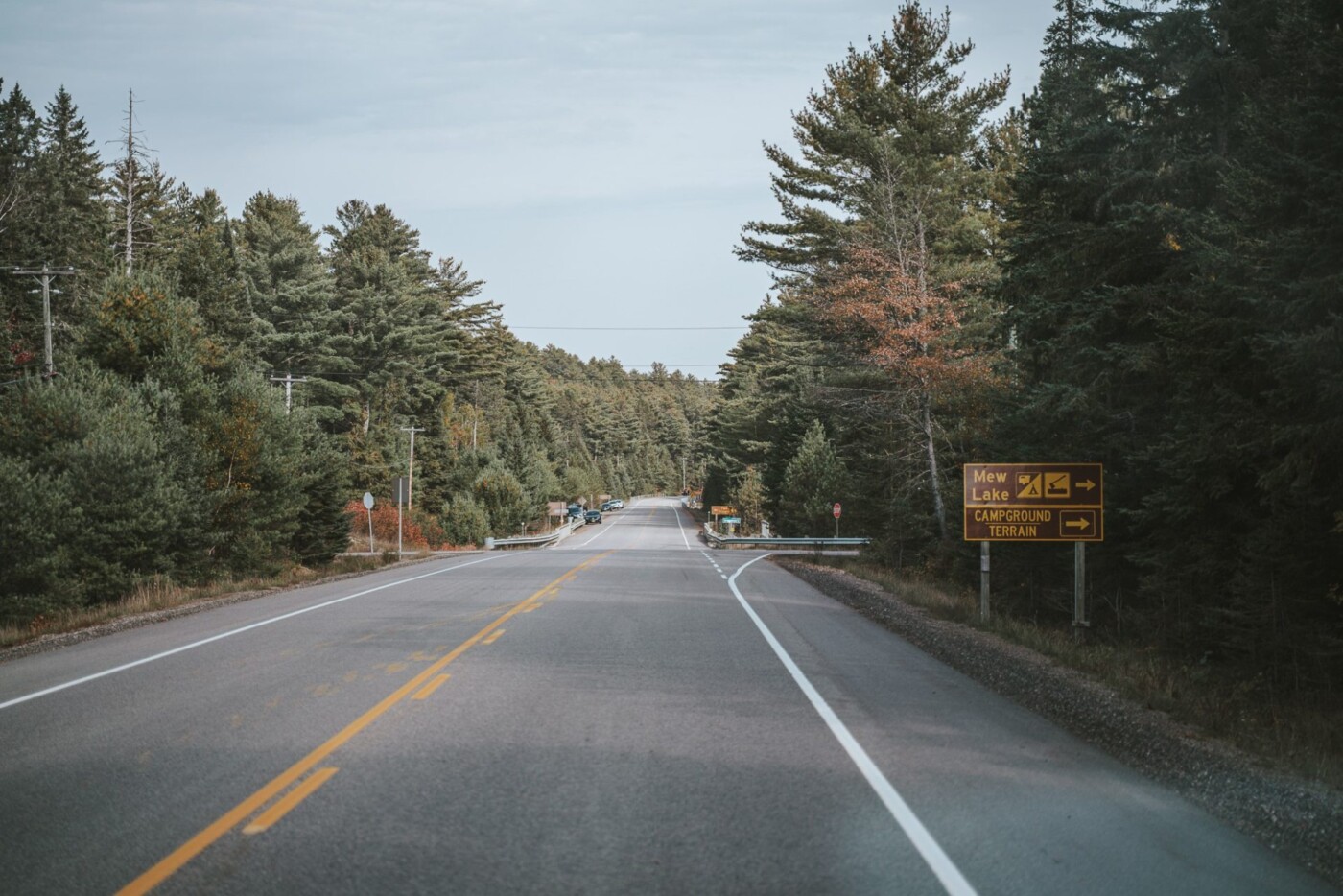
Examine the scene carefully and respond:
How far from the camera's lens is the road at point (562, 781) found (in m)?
4.90

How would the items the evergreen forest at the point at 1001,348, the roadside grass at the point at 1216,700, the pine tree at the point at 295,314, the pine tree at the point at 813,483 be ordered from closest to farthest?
1. the roadside grass at the point at 1216,700
2. the evergreen forest at the point at 1001,348
3. the pine tree at the point at 813,483
4. the pine tree at the point at 295,314

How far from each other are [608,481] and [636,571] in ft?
508

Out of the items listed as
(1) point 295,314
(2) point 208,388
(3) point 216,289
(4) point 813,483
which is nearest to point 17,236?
(3) point 216,289

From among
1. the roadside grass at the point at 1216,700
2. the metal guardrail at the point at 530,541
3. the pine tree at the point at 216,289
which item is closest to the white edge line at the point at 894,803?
the roadside grass at the point at 1216,700

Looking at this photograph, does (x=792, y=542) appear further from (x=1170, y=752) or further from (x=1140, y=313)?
(x=1170, y=752)

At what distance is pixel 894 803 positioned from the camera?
605 centimetres

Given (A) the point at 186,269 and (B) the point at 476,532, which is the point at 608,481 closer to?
(B) the point at 476,532

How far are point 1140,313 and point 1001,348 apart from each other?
453 inches

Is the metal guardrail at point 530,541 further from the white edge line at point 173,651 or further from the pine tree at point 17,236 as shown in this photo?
the white edge line at point 173,651

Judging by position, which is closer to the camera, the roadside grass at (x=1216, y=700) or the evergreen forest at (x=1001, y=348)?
the roadside grass at (x=1216, y=700)

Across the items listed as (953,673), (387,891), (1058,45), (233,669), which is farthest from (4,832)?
(1058,45)

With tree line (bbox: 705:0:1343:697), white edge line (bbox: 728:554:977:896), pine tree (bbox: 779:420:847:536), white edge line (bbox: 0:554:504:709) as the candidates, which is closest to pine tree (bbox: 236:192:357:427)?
Result: pine tree (bbox: 779:420:847:536)

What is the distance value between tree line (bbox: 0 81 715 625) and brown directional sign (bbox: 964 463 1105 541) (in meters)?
17.1

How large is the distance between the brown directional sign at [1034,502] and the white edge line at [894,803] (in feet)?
19.5
